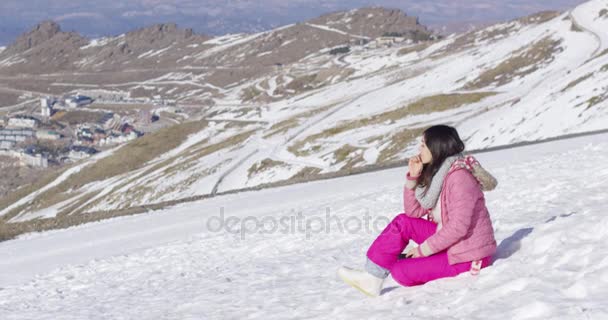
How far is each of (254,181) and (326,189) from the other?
36.3m

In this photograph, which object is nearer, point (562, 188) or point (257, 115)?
point (562, 188)

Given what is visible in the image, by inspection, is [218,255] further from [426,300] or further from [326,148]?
[326,148]

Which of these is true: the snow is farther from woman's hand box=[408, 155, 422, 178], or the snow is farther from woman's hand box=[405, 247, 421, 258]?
woman's hand box=[408, 155, 422, 178]

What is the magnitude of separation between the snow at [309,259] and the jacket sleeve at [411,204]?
1082 mm

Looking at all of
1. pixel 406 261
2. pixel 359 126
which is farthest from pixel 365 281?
pixel 359 126

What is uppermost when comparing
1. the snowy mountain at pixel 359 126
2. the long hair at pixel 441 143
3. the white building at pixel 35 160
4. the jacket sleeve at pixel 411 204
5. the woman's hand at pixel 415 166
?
the long hair at pixel 441 143

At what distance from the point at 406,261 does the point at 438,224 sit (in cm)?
76

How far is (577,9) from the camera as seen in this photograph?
449ft

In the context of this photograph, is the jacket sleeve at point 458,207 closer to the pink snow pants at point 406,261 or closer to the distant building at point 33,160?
the pink snow pants at point 406,261

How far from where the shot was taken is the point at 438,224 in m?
9.87

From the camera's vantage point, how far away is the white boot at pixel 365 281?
966 cm

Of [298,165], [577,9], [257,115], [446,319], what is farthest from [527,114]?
[577,9]
